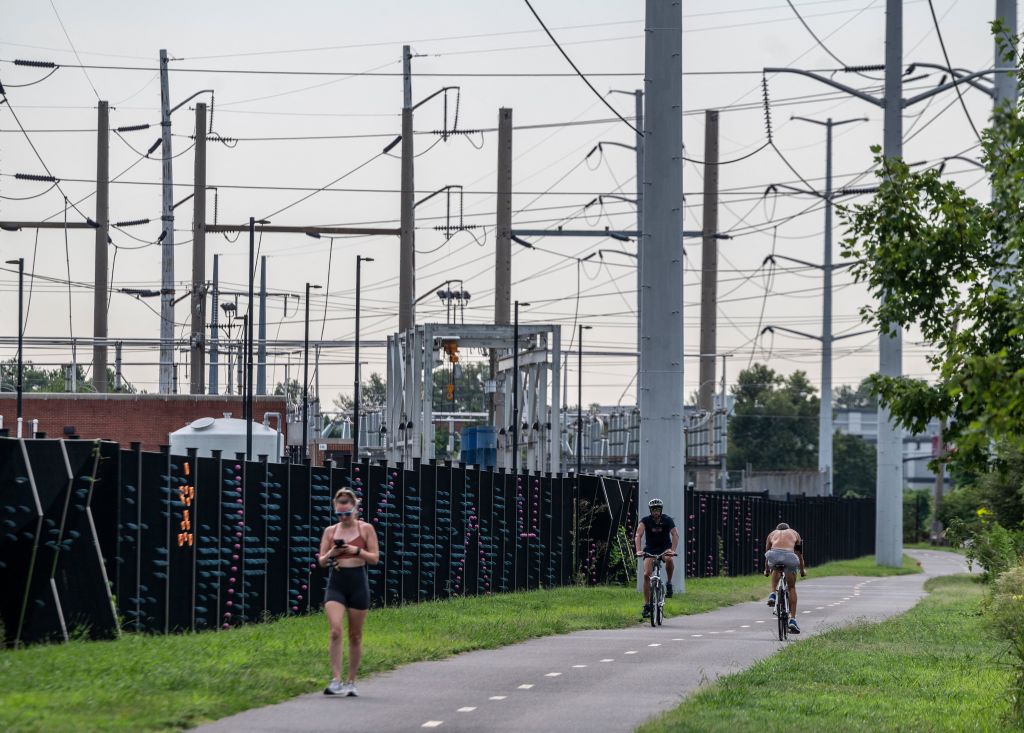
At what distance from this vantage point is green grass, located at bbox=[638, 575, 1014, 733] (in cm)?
1332

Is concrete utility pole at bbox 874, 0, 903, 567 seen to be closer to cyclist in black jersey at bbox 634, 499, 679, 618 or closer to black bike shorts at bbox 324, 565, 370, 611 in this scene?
cyclist in black jersey at bbox 634, 499, 679, 618

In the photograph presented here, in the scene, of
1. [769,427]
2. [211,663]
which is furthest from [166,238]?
[769,427]

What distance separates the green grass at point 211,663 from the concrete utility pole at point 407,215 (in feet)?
93.5

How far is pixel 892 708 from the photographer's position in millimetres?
14633

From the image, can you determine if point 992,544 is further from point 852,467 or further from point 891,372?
point 852,467

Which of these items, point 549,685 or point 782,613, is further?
point 782,613

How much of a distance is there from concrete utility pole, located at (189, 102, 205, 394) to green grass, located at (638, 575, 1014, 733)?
39157 millimetres

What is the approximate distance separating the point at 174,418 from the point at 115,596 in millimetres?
48259

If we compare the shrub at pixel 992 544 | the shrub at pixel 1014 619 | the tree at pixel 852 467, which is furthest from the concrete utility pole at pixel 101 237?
the tree at pixel 852 467

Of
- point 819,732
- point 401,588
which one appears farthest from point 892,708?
point 401,588

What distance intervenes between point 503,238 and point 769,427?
3578 inches

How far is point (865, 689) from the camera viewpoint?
16.2 metres

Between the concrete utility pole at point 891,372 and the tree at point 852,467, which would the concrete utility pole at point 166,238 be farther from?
the tree at point 852,467

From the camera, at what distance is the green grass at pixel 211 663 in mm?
12164
